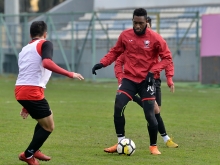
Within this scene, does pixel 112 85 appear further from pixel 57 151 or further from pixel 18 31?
pixel 57 151

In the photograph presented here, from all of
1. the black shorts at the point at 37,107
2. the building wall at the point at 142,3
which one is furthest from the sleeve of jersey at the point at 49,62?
the building wall at the point at 142,3

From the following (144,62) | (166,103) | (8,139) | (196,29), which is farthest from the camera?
(196,29)

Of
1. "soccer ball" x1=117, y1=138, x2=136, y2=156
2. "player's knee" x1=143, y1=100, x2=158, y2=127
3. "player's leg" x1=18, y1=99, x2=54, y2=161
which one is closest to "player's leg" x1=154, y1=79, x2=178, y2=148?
"player's knee" x1=143, y1=100, x2=158, y2=127

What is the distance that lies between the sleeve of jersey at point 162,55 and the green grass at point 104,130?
1.21 m

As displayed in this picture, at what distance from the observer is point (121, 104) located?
8.94 m

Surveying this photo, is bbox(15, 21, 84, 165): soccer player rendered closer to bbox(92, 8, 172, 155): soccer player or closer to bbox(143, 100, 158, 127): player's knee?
bbox(92, 8, 172, 155): soccer player

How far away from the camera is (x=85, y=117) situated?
1370 centimetres

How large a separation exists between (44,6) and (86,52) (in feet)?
56.8

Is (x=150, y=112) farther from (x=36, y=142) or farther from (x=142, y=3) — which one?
(x=142, y=3)

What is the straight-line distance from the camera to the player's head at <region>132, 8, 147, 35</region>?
8844mm

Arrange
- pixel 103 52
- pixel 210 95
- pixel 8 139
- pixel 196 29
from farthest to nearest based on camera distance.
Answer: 1. pixel 103 52
2. pixel 196 29
3. pixel 210 95
4. pixel 8 139

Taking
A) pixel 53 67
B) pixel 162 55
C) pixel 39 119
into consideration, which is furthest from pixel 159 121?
pixel 53 67

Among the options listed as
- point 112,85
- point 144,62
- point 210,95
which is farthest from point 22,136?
point 112,85

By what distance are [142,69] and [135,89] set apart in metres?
0.30
